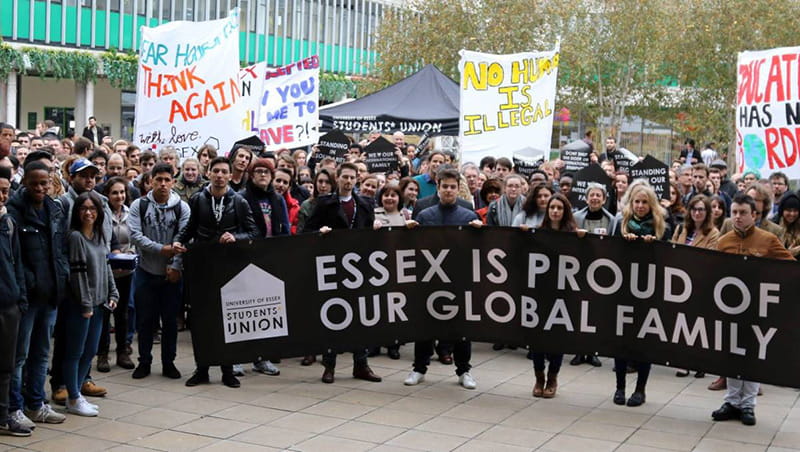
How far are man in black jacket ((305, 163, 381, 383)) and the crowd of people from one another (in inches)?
0.5

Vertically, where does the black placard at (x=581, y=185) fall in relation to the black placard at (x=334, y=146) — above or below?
below

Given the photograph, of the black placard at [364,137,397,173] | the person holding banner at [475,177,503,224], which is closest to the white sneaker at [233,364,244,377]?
the person holding banner at [475,177,503,224]

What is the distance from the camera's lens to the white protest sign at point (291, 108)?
62.4ft

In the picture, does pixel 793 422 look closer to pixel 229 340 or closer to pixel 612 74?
pixel 229 340

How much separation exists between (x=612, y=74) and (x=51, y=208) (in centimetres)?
3692

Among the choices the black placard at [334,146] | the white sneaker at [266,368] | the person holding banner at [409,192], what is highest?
the black placard at [334,146]

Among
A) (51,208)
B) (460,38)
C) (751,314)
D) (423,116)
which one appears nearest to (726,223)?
(751,314)

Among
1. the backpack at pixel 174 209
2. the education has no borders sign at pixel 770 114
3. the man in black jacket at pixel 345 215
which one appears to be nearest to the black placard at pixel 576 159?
the education has no borders sign at pixel 770 114

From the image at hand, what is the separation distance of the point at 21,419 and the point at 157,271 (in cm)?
228

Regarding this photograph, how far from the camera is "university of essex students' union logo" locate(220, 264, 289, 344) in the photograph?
9.38 metres

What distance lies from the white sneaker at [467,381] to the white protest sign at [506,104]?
6.92m

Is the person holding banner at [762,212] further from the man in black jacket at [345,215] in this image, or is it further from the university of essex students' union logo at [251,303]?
the university of essex students' union logo at [251,303]

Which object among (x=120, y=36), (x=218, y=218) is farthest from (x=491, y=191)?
(x=120, y=36)

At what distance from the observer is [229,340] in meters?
9.42
